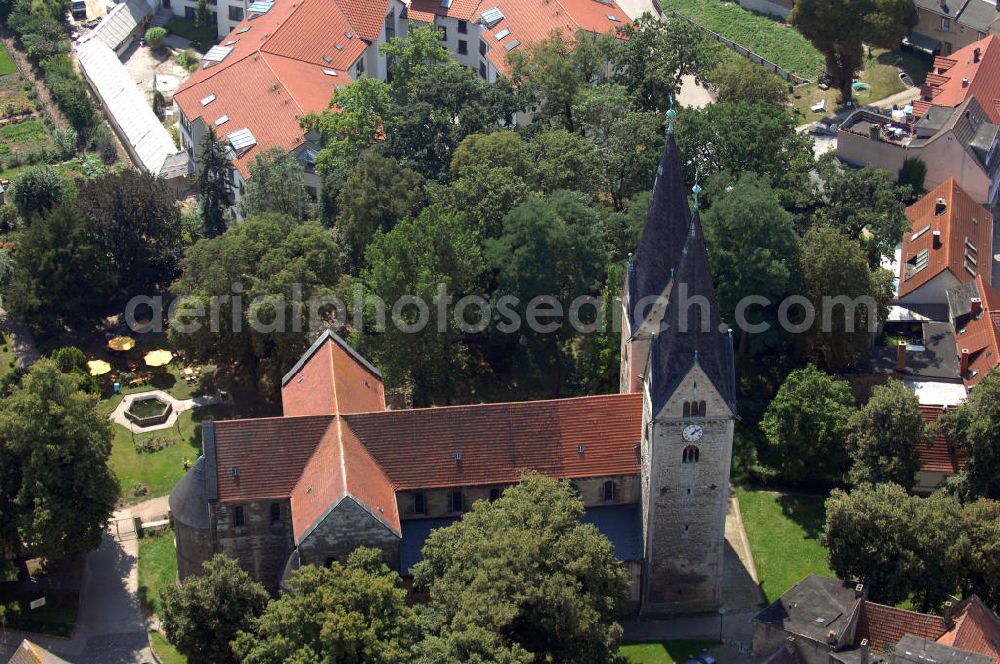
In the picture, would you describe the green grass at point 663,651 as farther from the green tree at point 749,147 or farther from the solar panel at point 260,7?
the solar panel at point 260,7

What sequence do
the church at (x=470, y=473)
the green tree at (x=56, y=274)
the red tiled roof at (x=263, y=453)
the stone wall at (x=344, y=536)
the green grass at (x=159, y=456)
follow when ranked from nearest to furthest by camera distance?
the stone wall at (x=344, y=536), the church at (x=470, y=473), the red tiled roof at (x=263, y=453), the green grass at (x=159, y=456), the green tree at (x=56, y=274)

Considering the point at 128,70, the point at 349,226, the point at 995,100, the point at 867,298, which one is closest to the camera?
the point at 867,298

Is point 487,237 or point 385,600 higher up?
point 487,237

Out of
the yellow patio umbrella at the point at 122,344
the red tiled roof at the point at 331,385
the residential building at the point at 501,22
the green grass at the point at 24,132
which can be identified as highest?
the residential building at the point at 501,22

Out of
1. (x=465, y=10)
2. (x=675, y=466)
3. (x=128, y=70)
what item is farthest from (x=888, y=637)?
(x=128, y=70)

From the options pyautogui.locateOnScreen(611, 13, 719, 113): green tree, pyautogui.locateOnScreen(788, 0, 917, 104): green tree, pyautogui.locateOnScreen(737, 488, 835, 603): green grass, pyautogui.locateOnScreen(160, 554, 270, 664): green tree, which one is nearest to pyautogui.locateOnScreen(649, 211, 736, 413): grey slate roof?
pyautogui.locateOnScreen(737, 488, 835, 603): green grass

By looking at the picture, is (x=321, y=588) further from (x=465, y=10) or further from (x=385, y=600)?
(x=465, y=10)

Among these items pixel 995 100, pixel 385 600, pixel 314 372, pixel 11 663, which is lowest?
pixel 11 663

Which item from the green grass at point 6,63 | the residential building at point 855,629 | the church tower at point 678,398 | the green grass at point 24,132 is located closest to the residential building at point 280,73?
the green grass at point 24,132
